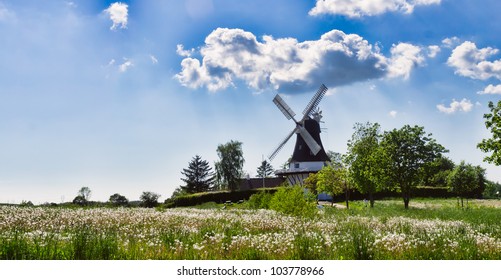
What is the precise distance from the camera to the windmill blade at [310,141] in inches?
2443

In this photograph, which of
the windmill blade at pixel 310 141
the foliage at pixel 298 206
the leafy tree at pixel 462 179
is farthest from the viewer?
the windmill blade at pixel 310 141

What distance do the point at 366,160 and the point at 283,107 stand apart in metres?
27.6

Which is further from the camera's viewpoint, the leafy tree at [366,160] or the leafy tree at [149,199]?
the leafy tree at [149,199]

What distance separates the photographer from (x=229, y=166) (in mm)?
73375

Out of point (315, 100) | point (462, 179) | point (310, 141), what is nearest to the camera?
point (462, 179)

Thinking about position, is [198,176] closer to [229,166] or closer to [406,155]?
[229,166]

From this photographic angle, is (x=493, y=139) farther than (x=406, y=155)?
No

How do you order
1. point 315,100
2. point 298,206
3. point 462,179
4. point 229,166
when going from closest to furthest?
point 298,206
point 462,179
point 315,100
point 229,166

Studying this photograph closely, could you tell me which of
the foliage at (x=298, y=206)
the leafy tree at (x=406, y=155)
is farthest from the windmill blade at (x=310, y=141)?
the foliage at (x=298, y=206)

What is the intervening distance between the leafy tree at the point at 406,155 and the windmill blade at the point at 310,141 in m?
22.8

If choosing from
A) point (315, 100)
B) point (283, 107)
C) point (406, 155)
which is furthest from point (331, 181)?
point (283, 107)

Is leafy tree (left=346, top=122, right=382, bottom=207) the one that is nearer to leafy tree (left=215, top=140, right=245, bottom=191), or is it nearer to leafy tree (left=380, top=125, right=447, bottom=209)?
leafy tree (left=380, top=125, right=447, bottom=209)

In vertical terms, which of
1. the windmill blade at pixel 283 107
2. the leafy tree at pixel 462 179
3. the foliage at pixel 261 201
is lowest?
the foliage at pixel 261 201

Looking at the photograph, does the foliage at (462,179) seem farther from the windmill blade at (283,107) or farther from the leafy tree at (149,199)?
the leafy tree at (149,199)
